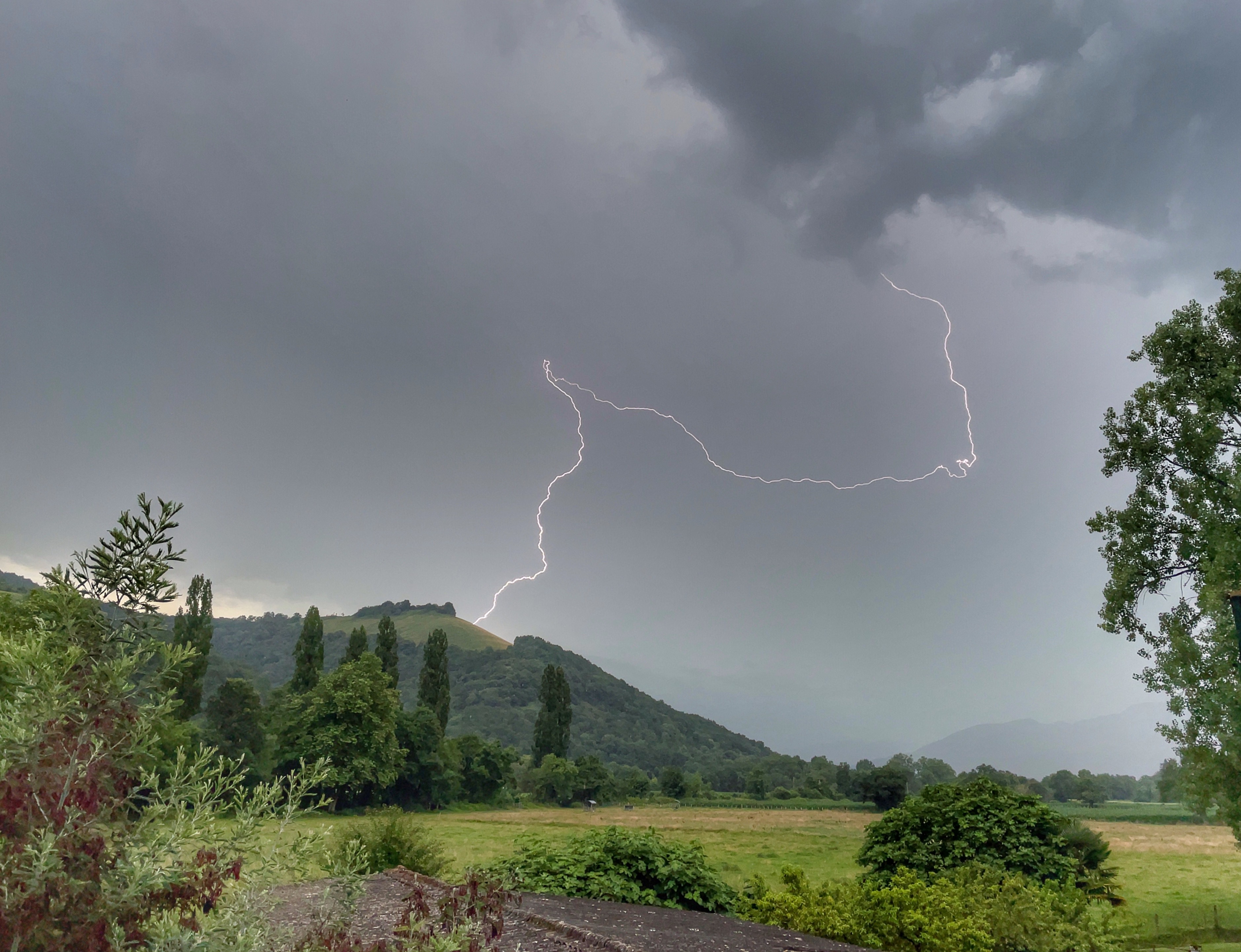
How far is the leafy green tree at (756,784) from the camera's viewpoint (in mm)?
90812

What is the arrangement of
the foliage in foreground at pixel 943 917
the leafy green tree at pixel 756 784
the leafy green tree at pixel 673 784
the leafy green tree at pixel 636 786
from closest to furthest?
the foliage in foreground at pixel 943 917 < the leafy green tree at pixel 636 786 < the leafy green tree at pixel 673 784 < the leafy green tree at pixel 756 784

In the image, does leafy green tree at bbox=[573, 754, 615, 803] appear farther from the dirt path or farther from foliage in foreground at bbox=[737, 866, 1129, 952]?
foliage in foreground at bbox=[737, 866, 1129, 952]

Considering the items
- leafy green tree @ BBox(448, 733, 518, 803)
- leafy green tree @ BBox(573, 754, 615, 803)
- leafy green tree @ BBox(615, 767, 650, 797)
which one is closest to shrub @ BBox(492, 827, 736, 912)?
leafy green tree @ BBox(448, 733, 518, 803)

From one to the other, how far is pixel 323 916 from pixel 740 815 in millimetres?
58367

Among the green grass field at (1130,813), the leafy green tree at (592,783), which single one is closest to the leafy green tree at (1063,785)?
the green grass field at (1130,813)

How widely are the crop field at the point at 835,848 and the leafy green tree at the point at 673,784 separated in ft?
75.1

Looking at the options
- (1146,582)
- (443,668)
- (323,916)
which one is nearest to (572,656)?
(443,668)

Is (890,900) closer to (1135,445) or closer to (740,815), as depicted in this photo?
(1135,445)

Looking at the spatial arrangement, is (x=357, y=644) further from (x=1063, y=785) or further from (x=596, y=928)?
(x=1063, y=785)

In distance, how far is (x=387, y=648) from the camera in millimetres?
69500

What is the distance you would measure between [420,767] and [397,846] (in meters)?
46.6

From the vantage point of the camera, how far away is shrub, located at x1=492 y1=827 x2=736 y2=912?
13047 mm

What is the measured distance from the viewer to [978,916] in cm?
1130

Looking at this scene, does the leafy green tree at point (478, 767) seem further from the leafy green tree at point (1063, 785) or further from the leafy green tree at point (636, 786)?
the leafy green tree at point (1063, 785)
